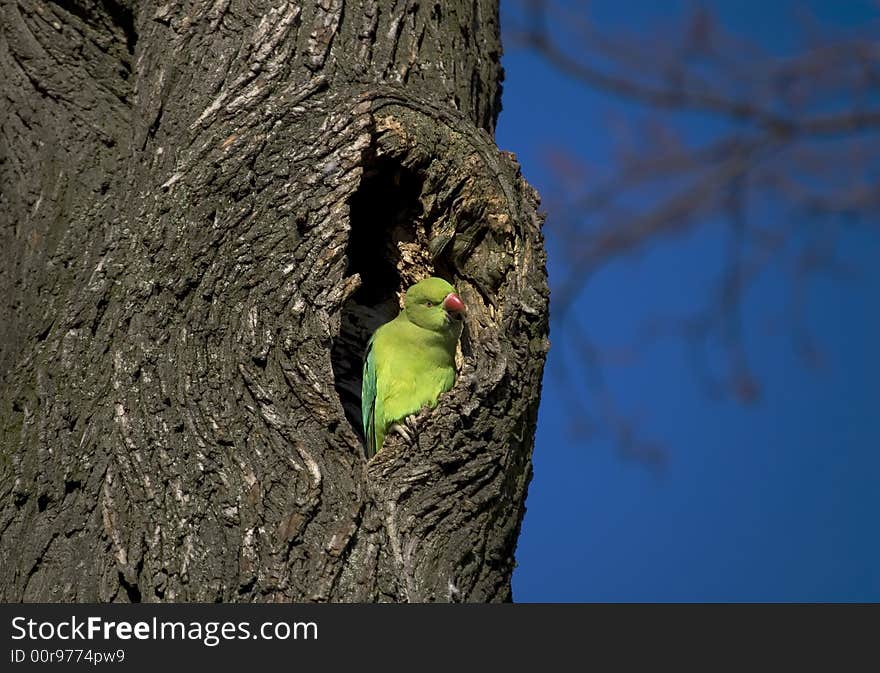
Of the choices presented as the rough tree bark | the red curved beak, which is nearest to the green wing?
the red curved beak

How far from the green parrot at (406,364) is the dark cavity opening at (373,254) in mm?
166

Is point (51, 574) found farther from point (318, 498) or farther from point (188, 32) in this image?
point (188, 32)

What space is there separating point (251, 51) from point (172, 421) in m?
1.30

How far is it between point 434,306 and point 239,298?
129cm

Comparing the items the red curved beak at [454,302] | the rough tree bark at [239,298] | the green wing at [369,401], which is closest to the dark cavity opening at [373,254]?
the rough tree bark at [239,298]

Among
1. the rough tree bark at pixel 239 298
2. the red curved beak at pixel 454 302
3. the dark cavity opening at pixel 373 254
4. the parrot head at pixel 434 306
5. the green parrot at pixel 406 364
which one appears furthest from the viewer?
the green parrot at pixel 406 364

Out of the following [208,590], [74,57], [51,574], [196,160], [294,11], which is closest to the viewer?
[208,590]

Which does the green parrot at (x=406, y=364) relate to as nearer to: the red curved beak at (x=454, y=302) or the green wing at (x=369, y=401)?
the green wing at (x=369, y=401)

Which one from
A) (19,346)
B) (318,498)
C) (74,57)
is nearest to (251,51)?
(74,57)

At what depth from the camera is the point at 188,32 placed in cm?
354

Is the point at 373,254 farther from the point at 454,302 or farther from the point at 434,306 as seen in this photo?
the point at 454,302

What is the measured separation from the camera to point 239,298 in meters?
3.11

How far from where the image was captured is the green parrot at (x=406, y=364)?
4320 millimetres

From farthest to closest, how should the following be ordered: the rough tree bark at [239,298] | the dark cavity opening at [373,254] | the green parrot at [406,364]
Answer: the green parrot at [406,364] → the dark cavity opening at [373,254] → the rough tree bark at [239,298]
